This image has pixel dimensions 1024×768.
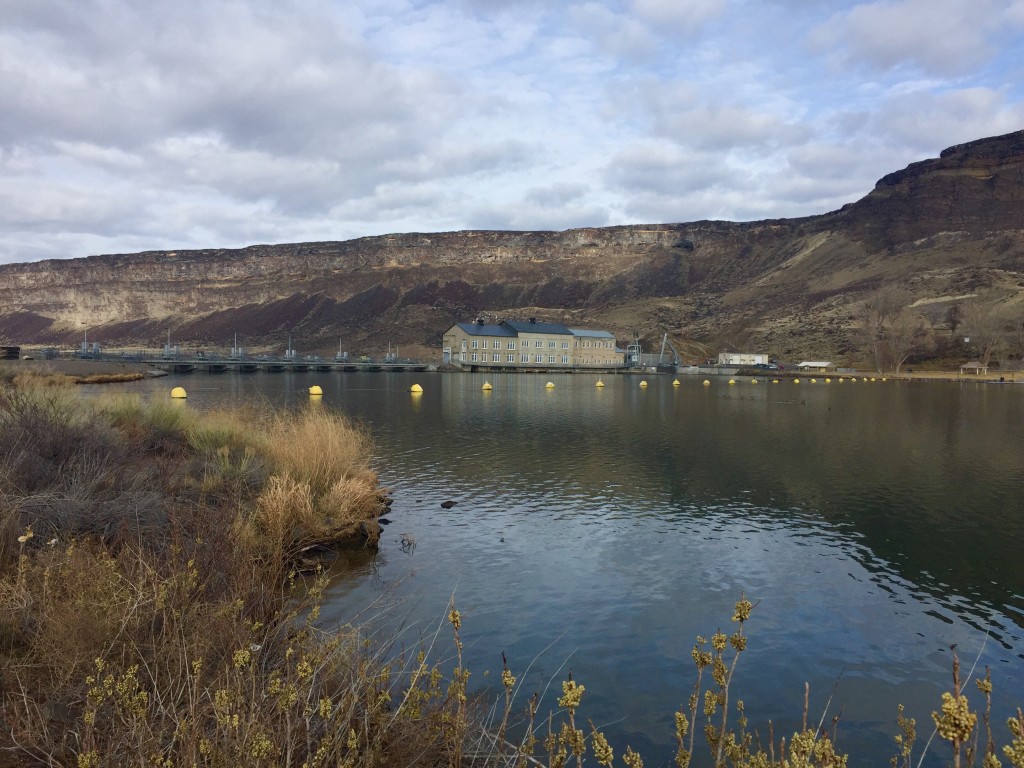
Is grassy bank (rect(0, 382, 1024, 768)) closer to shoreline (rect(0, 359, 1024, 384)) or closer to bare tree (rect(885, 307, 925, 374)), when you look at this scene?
shoreline (rect(0, 359, 1024, 384))

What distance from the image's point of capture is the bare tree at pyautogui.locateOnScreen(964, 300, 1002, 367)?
81356 mm

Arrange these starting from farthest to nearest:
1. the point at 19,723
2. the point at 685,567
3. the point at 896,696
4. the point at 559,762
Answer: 1. the point at 685,567
2. the point at 896,696
3. the point at 19,723
4. the point at 559,762

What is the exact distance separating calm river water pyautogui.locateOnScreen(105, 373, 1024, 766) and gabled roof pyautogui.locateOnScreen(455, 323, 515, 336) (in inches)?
2742

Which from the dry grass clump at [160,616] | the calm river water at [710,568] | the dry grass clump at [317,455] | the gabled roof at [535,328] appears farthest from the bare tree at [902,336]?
the dry grass clump at [160,616]

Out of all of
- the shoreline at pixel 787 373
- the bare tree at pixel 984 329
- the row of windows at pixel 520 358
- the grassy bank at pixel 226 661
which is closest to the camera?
the grassy bank at pixel 226 661

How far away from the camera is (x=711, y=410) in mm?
37281

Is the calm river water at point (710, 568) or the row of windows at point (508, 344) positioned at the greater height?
the row of windows at point (508, 344)

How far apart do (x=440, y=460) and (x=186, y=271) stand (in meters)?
179

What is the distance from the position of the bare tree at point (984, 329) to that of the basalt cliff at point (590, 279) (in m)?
11.4

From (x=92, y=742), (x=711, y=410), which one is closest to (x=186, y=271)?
(x=711, y=410)

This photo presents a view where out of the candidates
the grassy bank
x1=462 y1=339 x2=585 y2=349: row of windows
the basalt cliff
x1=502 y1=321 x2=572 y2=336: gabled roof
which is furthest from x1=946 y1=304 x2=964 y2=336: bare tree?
the grassy bank

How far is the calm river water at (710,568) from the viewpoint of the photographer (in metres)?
7.24

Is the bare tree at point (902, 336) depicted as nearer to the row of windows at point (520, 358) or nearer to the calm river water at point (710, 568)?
the row of windows at point (520, 358)

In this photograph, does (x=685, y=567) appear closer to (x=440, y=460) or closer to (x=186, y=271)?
(x=440, y=460)
